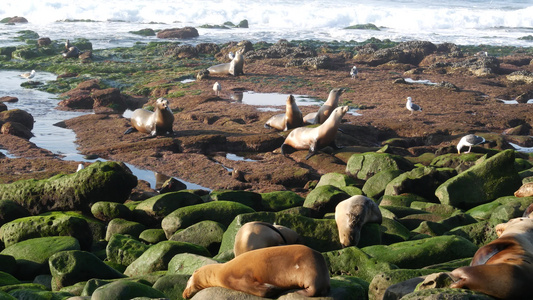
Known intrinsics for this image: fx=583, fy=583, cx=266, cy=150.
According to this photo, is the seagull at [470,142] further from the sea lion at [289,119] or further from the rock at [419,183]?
the sea lion at [289,119]

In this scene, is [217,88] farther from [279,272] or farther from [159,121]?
[279,272]

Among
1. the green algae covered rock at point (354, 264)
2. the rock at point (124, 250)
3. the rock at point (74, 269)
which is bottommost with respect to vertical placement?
the rock at point (124, 250)

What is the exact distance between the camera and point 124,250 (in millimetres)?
7125

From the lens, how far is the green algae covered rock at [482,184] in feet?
29.2

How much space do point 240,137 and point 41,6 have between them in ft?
173

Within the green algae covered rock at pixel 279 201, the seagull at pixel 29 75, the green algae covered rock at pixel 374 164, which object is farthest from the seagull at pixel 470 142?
the seagull at pixel 29 75

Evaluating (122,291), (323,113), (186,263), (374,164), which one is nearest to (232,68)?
(323,113)

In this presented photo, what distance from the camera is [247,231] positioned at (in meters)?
5.48

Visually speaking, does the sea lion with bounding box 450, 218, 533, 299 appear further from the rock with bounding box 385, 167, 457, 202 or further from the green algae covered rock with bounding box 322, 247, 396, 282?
the rock with bounding box 385, 167, 457, 202

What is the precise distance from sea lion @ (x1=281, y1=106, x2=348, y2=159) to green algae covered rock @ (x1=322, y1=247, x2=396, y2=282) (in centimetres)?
693

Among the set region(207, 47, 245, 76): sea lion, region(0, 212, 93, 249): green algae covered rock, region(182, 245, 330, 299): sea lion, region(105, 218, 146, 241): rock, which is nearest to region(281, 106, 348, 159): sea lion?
region(105, 218, 146, 241): rock

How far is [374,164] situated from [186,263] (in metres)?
5.85

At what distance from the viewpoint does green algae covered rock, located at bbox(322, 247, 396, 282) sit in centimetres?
543

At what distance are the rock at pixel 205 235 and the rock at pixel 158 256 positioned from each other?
1.34 feet
